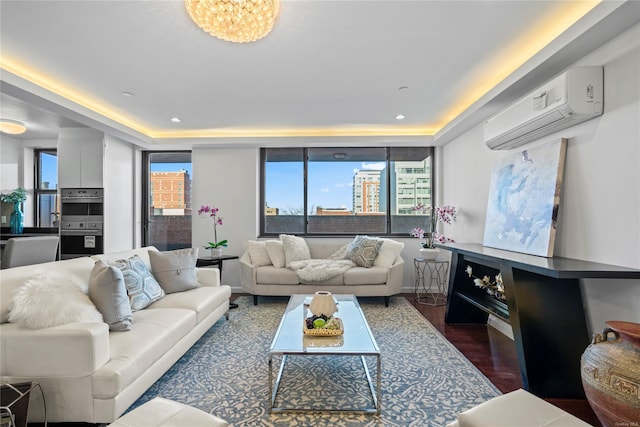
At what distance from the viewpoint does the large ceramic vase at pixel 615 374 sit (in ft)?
4.63

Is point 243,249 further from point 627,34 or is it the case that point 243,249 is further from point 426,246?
point 627,34

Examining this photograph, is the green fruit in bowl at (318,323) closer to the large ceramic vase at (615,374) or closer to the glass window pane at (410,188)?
the large ceramic vase at (615,374)

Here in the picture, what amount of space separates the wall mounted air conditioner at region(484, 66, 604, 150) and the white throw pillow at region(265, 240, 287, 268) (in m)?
3.14

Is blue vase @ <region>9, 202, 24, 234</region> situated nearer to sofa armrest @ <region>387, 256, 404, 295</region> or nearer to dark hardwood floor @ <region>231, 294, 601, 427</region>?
sofa armrest @ <region>387, 256, 404, 295</region>

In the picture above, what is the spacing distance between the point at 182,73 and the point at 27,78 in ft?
4.89

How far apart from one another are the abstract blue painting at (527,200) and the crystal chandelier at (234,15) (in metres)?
2.37

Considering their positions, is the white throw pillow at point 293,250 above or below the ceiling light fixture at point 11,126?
below

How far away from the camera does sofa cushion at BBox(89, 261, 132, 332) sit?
2064 mm

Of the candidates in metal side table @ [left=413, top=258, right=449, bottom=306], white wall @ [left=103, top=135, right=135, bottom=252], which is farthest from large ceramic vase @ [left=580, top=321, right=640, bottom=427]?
white wall @ [left=103, top=135, right=135, bottom=252]

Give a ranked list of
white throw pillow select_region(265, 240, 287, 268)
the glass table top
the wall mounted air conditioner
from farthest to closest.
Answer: white throw pillow select_region(265, 240, 287, 268) → the wall mounted air conditioner → the glass table top

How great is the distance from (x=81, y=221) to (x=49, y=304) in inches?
140

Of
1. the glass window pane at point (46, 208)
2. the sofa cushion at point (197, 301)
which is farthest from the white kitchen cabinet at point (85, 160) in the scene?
the sofa cushion at point (197, 301)

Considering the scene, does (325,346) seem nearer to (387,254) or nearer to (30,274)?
(30,274)

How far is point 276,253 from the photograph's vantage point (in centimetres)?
455
